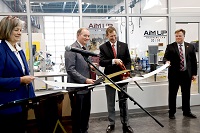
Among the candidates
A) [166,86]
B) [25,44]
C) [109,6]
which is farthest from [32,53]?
[166,86]

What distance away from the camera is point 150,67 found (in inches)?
209

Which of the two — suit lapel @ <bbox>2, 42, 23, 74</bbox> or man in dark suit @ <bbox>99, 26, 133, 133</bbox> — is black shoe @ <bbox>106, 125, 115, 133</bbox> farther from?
suit lapel @ <bbox>2, 42, 23, 74</bbox>

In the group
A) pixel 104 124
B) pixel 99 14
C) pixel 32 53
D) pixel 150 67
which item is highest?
pixel 99 14

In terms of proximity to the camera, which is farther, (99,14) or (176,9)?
(176,9)

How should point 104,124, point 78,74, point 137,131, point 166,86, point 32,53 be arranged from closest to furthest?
point 78,74 → point 137,131 → point 104,124 → point 32,53 → point 166,86

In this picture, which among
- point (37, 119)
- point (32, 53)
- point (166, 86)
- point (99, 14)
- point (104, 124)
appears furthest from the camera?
point (166, 86)

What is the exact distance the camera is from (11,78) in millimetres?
1844

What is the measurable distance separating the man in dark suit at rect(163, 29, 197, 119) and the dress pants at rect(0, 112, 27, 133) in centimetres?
315

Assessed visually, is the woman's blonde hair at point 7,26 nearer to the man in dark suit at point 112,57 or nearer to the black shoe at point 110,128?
the man in dark suit at point 112,57

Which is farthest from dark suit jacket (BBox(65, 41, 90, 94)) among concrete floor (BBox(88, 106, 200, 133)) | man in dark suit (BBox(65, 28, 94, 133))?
concrete floor (BBox(88, 106, 200, 133))

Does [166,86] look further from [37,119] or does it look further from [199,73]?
[37,119]

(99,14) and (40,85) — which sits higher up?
(99,14)

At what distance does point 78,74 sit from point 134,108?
8.05 ft

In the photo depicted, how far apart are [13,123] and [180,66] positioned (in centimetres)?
335
